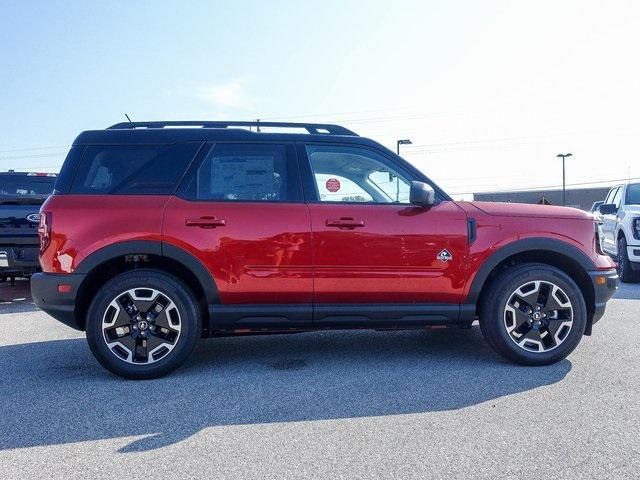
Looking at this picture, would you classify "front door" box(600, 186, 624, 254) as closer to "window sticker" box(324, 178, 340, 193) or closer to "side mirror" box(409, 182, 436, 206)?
"side mirror" box(409, 182, 436, 206)

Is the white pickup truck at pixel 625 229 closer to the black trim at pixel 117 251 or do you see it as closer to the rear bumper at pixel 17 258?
the black trim at pixel 117 251

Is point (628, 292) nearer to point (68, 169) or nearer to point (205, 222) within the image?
point (205, 222)

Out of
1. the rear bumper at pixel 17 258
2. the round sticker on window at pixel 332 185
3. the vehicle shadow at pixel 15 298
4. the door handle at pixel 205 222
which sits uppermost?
the round sticker on window at pixel 332 185

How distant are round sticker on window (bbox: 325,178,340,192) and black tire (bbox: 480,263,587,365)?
1.49m

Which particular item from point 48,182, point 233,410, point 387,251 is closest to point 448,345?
point 387,251

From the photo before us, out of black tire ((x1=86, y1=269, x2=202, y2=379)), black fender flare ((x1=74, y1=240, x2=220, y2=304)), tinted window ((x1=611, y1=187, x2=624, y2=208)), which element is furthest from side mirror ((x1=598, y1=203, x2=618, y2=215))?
black tire ((x1=86, y1=269, x2=202, y2=379))

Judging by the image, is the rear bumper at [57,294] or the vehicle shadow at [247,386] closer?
the vehicle shadow at [247,386]

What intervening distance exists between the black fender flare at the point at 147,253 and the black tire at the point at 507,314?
2.23m

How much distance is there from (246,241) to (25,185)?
6.02 meters

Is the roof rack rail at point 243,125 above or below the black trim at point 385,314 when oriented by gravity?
above

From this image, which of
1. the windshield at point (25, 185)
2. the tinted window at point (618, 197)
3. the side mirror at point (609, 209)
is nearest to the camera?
the windshield at point (25, 185)

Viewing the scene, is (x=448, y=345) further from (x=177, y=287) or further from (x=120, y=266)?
(x=120, y=266)

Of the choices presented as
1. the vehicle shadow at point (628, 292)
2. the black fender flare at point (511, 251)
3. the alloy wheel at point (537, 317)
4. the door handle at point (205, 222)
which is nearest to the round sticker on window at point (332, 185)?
the door handle at point (205, 222)

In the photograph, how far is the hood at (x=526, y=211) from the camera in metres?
4.34
